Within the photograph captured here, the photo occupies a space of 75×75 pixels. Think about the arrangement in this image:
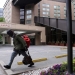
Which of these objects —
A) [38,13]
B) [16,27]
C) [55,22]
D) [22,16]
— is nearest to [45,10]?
[38,13]

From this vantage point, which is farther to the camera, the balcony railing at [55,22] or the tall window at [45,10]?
the tall window at [45,10]

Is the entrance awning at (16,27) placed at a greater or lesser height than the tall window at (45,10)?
lesser

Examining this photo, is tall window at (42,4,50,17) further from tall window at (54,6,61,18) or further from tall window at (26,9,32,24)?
tall window at (26,9,32,24)

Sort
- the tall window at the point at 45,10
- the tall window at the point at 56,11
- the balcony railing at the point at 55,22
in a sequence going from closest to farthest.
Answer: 1. the balcony railing at the point at 55,22
2. the tall window at the point at 45,10
3. the tall window at the point at 56,11

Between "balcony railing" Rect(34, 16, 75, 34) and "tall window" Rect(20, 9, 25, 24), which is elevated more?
"tall window" Rect(20, 9, 25, 24)

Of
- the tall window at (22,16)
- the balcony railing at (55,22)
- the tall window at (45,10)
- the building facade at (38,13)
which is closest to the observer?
the balcony railing at (55,22)

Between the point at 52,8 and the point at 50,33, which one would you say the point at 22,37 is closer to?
the point at 50,33

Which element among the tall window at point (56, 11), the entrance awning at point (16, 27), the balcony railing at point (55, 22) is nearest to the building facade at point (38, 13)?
the tall window at point (56, 11)

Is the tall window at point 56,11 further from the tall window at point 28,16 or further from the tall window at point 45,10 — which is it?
the tall window at point 28,16

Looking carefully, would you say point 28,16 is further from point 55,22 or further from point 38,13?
point 55,22

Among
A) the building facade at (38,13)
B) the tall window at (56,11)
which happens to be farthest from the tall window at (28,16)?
the tall window at (56,11)

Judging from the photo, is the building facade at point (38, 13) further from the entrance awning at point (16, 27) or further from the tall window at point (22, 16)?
the entrance awning at point (16, 27)

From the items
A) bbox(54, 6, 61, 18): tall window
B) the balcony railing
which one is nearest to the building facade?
bbox(54, 6, 61, 18): tall window

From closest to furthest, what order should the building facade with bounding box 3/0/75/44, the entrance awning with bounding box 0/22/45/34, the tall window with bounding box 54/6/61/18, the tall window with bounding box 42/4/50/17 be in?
the entrance awning with bounding box 0/22/45/34 < the building facade with bounding box 3/0/75/44 < the tall window with bounding box 42/4/50/17 < the tall window with bounding box 54/6/61/18
